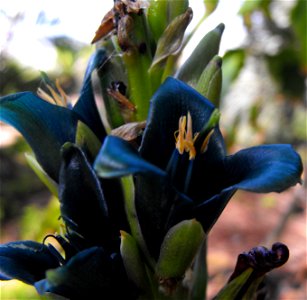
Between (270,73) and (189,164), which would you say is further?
(270,73)

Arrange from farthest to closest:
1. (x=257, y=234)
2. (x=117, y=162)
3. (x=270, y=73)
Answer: (x=257, y=234) < (x=270, y=73) < (x=117, y=162)

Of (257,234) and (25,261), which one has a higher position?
(25,261)

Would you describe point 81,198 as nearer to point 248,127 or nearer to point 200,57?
point 200,57

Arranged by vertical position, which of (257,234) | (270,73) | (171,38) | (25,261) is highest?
(171,38)

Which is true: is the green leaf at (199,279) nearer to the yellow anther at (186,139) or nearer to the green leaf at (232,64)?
the yellow anther at (186,139)

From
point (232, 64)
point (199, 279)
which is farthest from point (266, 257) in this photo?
point (232, 64)

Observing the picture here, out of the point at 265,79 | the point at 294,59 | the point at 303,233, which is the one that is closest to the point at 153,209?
the point at 294,59

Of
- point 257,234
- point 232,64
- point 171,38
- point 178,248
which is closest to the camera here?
point 178,248

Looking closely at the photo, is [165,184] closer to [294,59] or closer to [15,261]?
[15,261]
